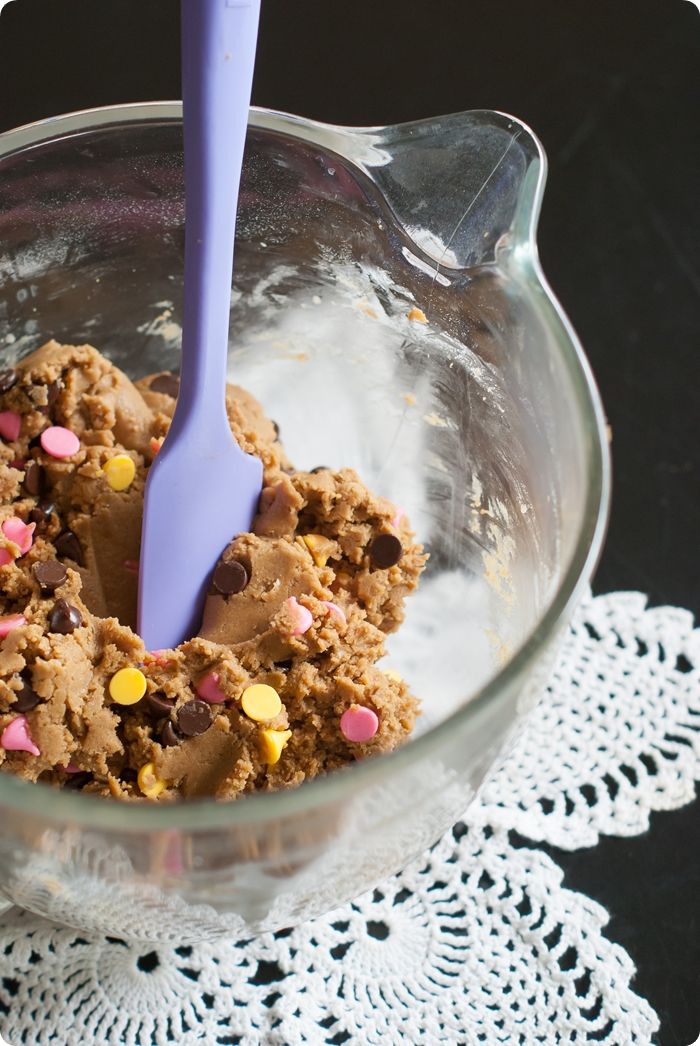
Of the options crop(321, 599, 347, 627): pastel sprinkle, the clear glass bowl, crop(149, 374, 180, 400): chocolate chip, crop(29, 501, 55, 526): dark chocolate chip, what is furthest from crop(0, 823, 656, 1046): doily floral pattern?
crop(149, 374, 180, 400): chocolate chip

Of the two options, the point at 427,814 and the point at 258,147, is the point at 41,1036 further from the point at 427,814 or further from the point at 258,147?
the point at 258,147

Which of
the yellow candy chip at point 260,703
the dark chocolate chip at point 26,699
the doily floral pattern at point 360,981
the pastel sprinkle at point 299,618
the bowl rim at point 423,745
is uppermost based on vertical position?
the bowl rim at point 423,745

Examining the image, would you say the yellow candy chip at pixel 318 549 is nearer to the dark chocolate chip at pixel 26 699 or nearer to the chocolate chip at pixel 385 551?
the chocolate chip at pixel 385 551

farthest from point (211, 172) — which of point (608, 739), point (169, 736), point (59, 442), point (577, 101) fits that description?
point (577, 101)

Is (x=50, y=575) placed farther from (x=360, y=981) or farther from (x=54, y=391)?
(x=360, y=981)

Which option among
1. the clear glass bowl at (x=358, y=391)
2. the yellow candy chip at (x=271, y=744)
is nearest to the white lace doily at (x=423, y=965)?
the clear glass bowl at (x=358, y=391)

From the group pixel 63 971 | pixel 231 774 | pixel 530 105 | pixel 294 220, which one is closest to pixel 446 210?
pixel 294 220

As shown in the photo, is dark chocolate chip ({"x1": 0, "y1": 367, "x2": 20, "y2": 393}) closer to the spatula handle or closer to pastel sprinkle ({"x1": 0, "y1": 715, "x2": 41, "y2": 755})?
the spatula handle
